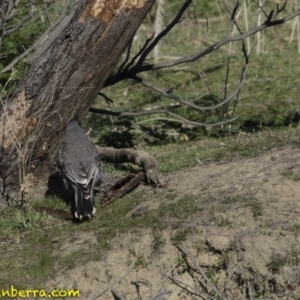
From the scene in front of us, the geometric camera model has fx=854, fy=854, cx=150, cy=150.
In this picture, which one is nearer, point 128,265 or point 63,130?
point 128,265

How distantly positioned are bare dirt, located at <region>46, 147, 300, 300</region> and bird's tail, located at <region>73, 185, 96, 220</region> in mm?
285

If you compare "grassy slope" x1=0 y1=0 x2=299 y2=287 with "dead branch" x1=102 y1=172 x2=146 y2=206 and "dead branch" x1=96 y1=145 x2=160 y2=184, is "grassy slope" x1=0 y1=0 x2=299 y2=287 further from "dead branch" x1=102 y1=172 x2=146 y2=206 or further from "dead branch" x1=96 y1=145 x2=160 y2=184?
"dead branch" x1=96 y1=145 x2=160 y2=184

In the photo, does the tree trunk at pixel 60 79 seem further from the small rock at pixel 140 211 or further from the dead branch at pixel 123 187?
the small rock at pixel 140 211

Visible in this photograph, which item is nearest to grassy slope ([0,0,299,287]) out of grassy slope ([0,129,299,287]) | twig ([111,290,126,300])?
grassy slope ([0,129,299,287])

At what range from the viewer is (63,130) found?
8.55 metres

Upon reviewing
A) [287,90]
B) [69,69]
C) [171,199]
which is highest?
[69,69]

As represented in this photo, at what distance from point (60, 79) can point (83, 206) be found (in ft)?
4.30

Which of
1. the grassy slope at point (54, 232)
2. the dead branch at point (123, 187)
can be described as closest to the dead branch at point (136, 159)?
the dead branch at point (123, 187)

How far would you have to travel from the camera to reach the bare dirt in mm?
6629

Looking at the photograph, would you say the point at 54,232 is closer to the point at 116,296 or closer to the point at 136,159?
the point at 116,296

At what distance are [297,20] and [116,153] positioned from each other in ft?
19.9

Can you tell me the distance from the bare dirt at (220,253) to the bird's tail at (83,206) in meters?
0.28

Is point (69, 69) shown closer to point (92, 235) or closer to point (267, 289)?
point (92, 235)

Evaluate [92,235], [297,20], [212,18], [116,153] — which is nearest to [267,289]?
[92,235]
